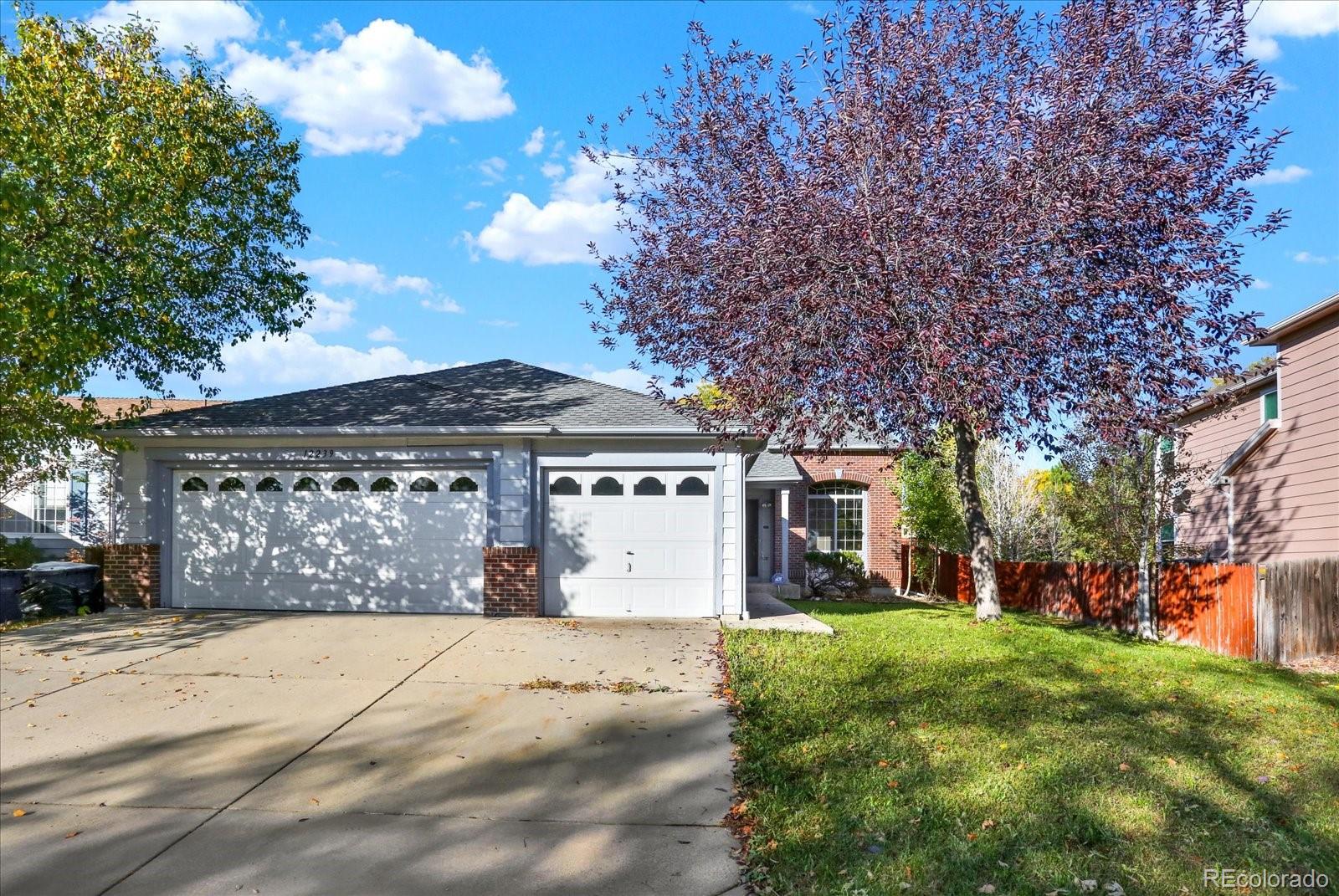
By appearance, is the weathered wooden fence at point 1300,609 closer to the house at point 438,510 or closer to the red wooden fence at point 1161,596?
the red wooden fence at point 1161,596

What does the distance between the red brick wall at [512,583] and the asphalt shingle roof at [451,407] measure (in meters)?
1.99

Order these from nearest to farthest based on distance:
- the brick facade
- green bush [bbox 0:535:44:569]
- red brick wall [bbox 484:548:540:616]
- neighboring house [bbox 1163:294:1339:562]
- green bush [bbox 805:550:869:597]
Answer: red brick wall [bbox 484:548:540:616]
neighboring house [bbox 1163:294:1339:562]
green bush [bbox 0:535:44:569]
green bush [bbox 805:550:869:597]
the brick facade

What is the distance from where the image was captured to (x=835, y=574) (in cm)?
2270

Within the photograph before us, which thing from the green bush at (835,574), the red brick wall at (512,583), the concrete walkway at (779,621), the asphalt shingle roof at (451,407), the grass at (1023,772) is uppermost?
the asphalt shingle roof at (451,407)

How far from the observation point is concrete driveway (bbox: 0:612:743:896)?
4848mm

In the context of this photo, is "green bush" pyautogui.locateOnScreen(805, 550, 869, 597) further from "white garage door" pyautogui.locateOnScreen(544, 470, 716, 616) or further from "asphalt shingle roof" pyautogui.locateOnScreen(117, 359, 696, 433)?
"white garage door" pyautogui.locateOnScreen(544, 470, 716, 616)

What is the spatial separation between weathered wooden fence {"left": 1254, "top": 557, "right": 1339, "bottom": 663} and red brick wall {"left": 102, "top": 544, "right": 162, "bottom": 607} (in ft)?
52.8

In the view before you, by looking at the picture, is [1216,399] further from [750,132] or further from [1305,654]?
[750,132]

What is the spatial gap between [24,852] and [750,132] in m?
12.7

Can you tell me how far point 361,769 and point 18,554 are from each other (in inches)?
599

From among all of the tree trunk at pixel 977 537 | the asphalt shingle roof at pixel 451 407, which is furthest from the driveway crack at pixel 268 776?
the tree trunk at pixel 977 537

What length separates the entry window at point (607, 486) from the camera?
42.9 ft

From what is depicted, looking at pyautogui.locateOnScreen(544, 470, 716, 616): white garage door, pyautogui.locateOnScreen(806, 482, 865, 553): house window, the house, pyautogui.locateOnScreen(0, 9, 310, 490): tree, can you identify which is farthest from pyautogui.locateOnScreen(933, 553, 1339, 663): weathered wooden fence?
pyautogui.locateOnScreen(0, 9, 310, 490): tree

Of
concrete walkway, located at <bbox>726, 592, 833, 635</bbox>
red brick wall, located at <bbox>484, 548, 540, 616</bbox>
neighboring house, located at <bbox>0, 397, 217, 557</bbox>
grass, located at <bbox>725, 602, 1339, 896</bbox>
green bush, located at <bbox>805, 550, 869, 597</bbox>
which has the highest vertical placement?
neighboring house, located at <bbox>0, 397, 217, 557</bbox>
